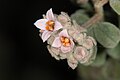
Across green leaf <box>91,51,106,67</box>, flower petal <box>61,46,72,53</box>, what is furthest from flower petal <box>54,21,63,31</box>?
green leaf <box>91,51,106,67</box>

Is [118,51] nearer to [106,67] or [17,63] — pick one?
[106,67]

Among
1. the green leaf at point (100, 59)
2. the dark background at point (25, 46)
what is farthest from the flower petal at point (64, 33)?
the dark background at point (25, 46)

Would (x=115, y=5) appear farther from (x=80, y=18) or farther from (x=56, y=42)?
(x=80, y=18)

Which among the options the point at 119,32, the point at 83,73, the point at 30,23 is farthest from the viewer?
the point at 30,23

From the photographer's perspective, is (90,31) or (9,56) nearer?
(90,31)

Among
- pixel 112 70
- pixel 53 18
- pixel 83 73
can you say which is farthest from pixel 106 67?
pixel 53 18

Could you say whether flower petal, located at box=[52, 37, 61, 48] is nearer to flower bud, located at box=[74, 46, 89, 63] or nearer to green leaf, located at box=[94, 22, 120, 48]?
flower bud, located at box=[74, 46, 89, 63]
